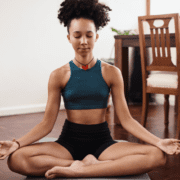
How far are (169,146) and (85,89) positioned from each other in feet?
1.47

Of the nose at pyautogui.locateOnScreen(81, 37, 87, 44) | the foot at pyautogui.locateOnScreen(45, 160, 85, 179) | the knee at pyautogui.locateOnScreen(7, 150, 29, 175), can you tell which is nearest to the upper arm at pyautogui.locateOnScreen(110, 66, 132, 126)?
the nose at pyautogui.locateOnScreen(81, 37, 87, 44)

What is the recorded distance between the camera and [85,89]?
129 centimetres

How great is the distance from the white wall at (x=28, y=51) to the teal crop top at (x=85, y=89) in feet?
6.69

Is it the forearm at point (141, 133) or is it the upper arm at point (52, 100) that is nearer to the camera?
the forearm at point (141, 133)

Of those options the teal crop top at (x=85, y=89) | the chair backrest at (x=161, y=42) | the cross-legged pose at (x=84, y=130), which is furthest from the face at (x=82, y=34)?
the chair backrest at (x=161, y=42)

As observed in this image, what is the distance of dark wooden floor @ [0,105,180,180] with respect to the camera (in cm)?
148

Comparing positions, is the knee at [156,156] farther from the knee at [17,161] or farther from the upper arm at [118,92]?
the knee at [17,161]

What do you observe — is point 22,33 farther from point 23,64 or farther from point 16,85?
point 16,85

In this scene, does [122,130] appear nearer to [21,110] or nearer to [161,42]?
[161,42]

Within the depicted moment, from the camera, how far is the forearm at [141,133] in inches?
46.8

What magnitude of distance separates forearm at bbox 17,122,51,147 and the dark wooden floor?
299 mm

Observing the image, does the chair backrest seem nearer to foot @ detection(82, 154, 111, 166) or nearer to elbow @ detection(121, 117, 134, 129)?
elbow @ detection(121, 117, 134, 129)

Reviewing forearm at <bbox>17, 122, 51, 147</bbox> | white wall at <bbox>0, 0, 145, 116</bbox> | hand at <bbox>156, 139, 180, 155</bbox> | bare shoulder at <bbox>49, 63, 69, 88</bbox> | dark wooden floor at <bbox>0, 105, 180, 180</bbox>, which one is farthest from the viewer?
white wall at <bbox>0, 0, 145, 116</bbox>

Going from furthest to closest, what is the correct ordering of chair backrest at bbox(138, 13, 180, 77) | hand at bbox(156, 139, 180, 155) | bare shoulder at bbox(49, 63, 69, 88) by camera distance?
1. chair backrest at bbox(138, 13, 180, 77)
2. bare shoulder at bbox(49, 63, 69, 88)
3. hand at bbox(156, 139, 180, 155)
